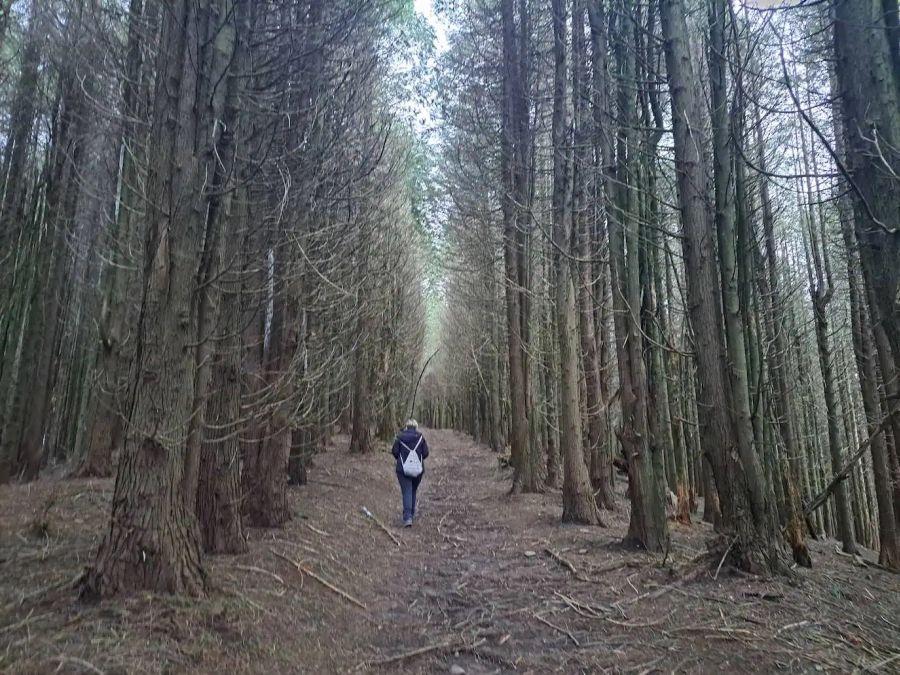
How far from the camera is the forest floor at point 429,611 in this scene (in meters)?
3.41

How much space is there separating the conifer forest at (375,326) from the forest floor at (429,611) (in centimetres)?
3

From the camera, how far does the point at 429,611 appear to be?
521cm

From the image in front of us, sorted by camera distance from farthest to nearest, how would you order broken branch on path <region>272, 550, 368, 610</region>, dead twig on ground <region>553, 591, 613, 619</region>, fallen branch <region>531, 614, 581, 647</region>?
broken branch on path <region>272, 550, 368, 610</region> → dead twig on ground <region>553, 591, 613, 619</region> → fallen branch <region>531, 614, 581, 647</region>

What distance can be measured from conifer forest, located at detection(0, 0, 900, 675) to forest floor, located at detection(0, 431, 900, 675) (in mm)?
35

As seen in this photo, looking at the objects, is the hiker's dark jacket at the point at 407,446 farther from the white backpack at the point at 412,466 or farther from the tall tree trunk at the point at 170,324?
the tall tree trunk at the point at 170,324

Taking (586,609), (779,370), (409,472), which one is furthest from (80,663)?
(779,370)

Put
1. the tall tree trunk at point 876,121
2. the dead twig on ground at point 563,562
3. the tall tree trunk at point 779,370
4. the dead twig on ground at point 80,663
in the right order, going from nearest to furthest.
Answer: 1. the dead twig on ground at point 80,663
2. the tall tree trunk at point 876,121
3. the dead twig on ground at point 563,562
4. the tall tree trunk at point 779,370

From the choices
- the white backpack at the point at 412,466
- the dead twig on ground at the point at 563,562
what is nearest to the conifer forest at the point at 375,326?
the dead twig on ground at the point at 563,562

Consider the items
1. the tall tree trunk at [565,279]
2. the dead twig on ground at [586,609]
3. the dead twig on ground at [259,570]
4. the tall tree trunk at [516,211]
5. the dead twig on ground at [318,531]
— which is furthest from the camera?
the tall tree trunk at [516,211]

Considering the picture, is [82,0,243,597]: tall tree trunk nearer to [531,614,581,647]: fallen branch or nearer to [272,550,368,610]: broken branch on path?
[272,550,368,610]: broken branch on path

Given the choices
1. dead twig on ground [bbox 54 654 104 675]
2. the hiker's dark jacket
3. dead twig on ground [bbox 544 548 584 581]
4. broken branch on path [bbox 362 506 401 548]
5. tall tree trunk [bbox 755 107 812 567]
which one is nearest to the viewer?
dead twig on ground [bbox 54 654 104 675]

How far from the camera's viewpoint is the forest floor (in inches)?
134

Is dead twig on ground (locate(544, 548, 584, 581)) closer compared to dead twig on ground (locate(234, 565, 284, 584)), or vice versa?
dead twig on ground (locate(234, 565, 284, 584))

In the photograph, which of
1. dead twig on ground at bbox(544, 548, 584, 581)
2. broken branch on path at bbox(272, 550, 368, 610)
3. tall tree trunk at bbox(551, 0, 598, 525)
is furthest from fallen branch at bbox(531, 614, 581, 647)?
tall tree trunk at bbox(551, 0, 598, 525)
